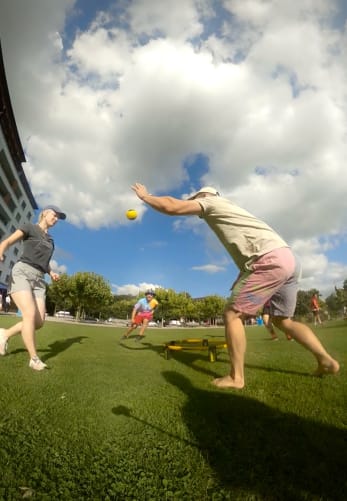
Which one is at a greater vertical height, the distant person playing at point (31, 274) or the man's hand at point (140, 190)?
the man's hand at point (140, 190)

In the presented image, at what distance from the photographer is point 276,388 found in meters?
3.41

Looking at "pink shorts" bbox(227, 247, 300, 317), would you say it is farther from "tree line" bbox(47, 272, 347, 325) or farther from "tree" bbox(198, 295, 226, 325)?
"tree" bbox(198, 295, 226, 325)

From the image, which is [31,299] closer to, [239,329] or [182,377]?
[182,377]

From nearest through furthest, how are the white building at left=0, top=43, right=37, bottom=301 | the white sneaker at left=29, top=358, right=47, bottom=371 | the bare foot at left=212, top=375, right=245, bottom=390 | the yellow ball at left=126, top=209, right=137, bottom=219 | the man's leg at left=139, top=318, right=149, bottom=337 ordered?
the bare foot at left=212, top=375, right=245, bottom=390
the white sneaker at left=29, top=358, right=47, bottom=371
the yellow ball at left=126, top=209, right=137, bottom=219
the man's leg at left=139, top=318, right=149, bottom=337
the white building at left=0, top=43, right=37, bottom=301

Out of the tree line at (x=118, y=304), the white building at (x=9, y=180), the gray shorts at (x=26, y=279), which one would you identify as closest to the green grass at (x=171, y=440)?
the gray shorts at (x=26, y=279)

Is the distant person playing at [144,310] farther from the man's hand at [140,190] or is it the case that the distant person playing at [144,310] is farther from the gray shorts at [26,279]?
the man's hand at [140,190]

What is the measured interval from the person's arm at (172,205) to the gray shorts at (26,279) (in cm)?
260

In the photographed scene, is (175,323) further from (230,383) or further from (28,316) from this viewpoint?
(230,383)

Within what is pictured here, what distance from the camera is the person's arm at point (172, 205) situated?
3.49 meters

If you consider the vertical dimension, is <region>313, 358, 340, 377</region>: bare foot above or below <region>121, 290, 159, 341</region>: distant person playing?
below

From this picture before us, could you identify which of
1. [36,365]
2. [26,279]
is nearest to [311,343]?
[36,365]

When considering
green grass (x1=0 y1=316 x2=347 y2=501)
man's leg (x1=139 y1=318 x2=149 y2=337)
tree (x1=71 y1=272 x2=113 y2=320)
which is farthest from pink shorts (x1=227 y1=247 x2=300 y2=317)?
tree (x1=71 y1=272 x2=113 y2=320)

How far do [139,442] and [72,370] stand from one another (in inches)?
109

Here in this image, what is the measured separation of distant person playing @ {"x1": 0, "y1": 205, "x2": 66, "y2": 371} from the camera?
15.2 feet
